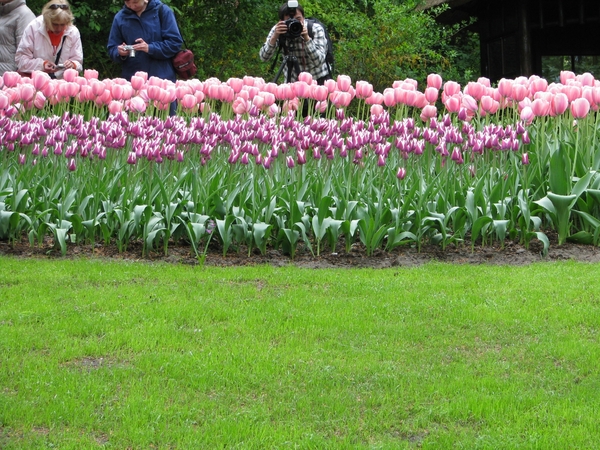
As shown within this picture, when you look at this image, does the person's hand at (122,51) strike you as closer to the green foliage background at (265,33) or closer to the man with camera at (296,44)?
the man with camera at (296,44)

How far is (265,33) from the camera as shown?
19500 mm

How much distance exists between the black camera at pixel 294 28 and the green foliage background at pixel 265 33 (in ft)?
22.5

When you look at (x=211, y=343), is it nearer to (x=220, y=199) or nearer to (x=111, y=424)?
(x=111, y=424)

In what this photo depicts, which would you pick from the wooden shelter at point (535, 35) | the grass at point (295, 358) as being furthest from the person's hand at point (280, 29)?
the wooden shelter at point (535, 35)

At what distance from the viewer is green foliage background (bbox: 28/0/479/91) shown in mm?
17141

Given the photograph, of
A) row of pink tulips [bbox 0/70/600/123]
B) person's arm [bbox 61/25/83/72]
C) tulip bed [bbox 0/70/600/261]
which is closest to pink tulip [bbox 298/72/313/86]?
row of pink tulips [bbox 0/70/600/123]

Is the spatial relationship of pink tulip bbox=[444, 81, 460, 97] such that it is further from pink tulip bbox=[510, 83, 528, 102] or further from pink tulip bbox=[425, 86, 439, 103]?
pink tulip bbox=[510, 83, 528, 102]

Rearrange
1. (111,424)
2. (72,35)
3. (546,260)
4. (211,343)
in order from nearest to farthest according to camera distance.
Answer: (111,424)
(211,343)
(546,260)
(72,35)

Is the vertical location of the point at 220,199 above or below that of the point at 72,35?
below

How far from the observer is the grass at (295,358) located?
350cm

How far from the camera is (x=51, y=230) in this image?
6.63 metres

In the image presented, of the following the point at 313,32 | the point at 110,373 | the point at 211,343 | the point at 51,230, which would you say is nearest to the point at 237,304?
the point at 211,343

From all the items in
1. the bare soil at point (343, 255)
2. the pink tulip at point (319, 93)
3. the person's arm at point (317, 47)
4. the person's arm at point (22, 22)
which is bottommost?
the bare soil at point (343, 255)

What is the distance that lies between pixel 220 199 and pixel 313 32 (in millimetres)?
3766
